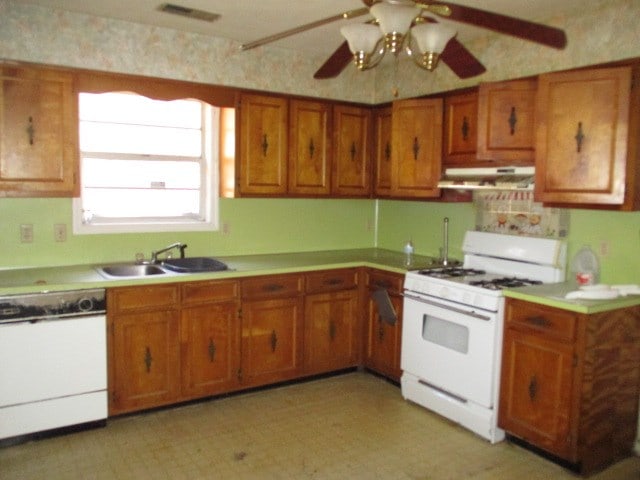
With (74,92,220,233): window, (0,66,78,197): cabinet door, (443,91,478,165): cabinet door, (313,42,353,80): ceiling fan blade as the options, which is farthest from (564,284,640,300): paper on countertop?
(0,66,78,197): cabinet door

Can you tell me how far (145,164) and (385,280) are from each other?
1.94 meters

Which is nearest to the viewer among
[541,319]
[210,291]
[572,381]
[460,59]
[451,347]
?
[460,59]

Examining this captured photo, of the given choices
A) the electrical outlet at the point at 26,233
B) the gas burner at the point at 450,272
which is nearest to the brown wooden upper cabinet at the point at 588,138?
the gas burner at the point at 450,272

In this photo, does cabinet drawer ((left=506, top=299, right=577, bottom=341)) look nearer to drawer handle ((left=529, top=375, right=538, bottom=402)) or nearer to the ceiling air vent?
drawer handle ((left=529, top=375, right=538, bottom=402))

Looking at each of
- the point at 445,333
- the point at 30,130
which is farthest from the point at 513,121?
the point at 30,130

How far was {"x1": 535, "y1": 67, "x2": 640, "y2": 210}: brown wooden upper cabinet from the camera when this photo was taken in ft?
9.66

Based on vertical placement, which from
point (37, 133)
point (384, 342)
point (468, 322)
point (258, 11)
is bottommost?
point (384, 342)

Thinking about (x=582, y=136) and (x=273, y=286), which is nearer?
(x=582, y=136)

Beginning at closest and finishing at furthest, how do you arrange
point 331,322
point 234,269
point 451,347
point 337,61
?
point 337,61 → point 451,347 → point 234,269 → point 331,322

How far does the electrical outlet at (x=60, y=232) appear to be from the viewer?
12.1 ft

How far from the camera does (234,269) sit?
12.4ft

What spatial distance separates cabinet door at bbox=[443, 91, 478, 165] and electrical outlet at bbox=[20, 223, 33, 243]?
282cm

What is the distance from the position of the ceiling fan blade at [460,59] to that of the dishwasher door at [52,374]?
7.70ft

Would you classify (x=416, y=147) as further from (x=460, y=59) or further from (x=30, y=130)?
(x=30, y=130)
